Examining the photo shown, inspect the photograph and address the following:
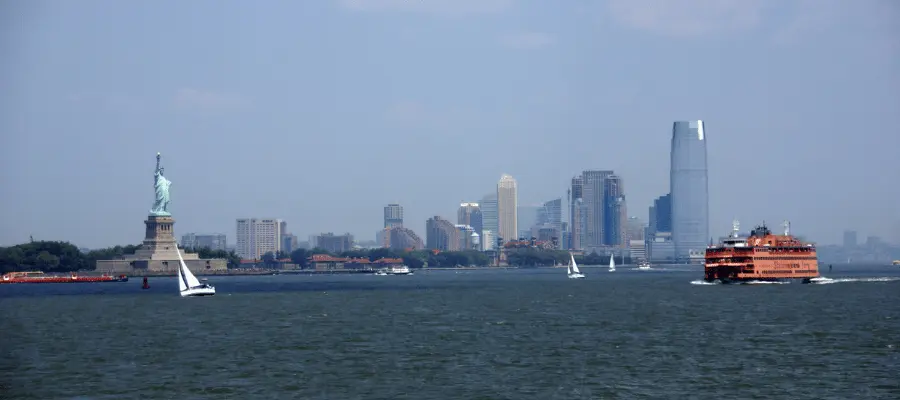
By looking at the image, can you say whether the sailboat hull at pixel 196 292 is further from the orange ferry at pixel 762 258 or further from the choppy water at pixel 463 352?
the orange ferry at pixel 762 258

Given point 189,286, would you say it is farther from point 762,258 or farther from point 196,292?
point 762,258

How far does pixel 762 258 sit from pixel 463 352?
112 meters

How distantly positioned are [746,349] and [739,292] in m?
82.1

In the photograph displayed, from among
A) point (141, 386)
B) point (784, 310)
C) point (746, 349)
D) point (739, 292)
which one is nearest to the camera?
point (141, 386)

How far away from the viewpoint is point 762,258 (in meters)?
176

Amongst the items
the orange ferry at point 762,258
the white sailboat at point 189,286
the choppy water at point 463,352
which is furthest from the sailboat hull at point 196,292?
the orange ferry at point 762,258

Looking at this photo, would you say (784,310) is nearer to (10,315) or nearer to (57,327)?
(57,327)

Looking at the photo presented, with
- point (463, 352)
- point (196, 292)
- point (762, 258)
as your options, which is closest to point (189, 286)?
point (196, 292)

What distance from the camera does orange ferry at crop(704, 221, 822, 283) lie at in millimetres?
175250

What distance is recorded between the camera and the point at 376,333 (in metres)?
88.7

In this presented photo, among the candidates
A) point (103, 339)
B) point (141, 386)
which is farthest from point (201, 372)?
point (103, 339)

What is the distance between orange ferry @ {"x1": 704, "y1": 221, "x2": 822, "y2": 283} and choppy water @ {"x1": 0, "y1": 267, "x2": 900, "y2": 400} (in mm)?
49322

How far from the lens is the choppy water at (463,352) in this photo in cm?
5662

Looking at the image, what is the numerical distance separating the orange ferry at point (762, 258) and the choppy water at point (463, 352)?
49.3 meters
